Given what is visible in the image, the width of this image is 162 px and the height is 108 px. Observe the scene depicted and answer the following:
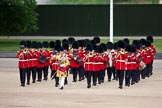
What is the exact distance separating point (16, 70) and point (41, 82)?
4.70 m

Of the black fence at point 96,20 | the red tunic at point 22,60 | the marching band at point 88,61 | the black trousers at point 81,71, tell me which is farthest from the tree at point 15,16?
the red tunic at point 22,60

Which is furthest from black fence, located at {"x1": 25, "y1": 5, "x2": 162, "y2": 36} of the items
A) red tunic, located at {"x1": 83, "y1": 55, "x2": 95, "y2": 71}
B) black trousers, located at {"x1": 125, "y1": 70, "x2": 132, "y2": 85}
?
red tunic, located at {"x1": 83, "y1": 55, "x2": 95, "y2": 71}

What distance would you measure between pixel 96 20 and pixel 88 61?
99.4 ft

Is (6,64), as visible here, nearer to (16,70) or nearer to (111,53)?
(16,70)

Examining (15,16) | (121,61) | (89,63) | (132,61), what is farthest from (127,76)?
(15,16)

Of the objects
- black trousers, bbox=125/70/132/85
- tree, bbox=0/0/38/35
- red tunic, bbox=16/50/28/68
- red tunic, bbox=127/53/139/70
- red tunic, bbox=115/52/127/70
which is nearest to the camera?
red tunic, bbox=115/52/127/70

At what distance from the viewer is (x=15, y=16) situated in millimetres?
42125

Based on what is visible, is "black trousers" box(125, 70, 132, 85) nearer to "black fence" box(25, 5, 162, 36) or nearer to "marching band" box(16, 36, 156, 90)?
"marching band" box(16, 36, 156, 90)

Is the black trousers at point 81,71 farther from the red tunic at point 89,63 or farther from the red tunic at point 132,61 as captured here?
the red tunic at point 132,61

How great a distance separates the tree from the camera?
4194 cm

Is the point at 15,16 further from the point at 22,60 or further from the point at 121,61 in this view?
Result: the point at 121,61

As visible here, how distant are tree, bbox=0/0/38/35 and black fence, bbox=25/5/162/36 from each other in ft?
27.1

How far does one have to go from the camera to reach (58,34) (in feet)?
168

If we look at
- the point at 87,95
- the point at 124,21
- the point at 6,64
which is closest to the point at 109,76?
the point at 87,95
